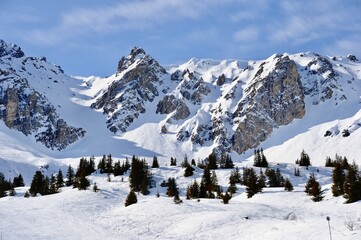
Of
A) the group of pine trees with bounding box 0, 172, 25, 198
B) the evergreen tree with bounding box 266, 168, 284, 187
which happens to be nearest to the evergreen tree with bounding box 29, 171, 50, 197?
the group of pine trees with bounding box 0, 172, 25, 198

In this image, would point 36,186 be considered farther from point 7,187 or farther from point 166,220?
point 166,220

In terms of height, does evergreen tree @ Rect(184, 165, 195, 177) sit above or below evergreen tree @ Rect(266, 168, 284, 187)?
above

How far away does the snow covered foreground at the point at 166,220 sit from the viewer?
31523 mm

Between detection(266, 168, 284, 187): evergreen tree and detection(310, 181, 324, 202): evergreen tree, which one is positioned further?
detection(266, 168, 284, 187): evergreen tree

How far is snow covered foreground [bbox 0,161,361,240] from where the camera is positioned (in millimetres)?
31523

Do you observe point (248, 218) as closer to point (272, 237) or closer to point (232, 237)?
point (232, 237)

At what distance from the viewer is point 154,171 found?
396 ft

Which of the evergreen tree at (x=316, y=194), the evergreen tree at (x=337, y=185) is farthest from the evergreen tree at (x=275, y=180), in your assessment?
the evergreen tree at (x=316, y=194)

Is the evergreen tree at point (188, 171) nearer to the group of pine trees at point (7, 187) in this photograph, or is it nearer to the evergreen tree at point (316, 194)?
the group of pine trees at point (7, 187)

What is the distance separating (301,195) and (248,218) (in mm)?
26704

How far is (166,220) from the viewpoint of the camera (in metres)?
40.9

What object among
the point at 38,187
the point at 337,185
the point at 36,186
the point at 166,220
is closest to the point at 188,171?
the point at 38,187

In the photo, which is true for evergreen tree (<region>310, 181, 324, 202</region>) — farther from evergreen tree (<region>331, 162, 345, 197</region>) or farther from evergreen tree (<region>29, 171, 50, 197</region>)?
evergreen tree (<region>29, 171, 50, 197</region>)

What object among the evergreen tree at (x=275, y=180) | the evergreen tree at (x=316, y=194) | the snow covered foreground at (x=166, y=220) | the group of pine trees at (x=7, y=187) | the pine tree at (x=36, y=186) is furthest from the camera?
the evergreen tree at (x=275, y=180)
